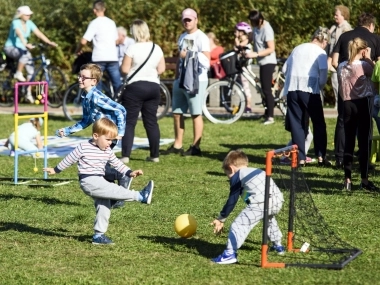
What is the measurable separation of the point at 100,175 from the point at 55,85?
1241 centimetres

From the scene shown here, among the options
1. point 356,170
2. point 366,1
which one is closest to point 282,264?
point 356,170

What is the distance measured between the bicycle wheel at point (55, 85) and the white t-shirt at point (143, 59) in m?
7.38

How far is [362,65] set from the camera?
11.2m

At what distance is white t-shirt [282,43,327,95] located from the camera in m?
12.6

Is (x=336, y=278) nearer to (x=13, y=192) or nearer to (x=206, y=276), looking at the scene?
(x=206, y=276)

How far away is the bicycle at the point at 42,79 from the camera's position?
20.5 meters

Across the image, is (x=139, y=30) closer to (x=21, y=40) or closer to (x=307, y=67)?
(x=307, y=67)

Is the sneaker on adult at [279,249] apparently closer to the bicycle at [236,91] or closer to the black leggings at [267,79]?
the black leggings at [267,79]

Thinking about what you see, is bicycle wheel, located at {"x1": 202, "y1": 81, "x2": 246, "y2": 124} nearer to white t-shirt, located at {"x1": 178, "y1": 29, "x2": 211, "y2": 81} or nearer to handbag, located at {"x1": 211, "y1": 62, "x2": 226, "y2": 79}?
handbag, located at {"x1": 211, "y1": 62, "x2": 226, "y2": 79}

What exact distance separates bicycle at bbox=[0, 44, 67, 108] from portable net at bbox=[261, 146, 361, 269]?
1205 centimetres

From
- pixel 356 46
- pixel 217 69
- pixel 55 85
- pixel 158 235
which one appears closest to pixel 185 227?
pixel 158 235

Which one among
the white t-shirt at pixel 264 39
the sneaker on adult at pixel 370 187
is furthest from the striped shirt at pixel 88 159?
the white t-shirt at pixel 264 39

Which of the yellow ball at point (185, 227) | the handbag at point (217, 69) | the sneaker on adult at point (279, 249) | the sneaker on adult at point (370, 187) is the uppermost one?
the handbag at point (217, 69)

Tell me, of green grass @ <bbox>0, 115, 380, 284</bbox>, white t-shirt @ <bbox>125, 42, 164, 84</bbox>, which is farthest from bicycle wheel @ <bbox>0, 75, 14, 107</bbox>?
white t-shirt @ <bbox>125, 42, 164, 84</bbox>
